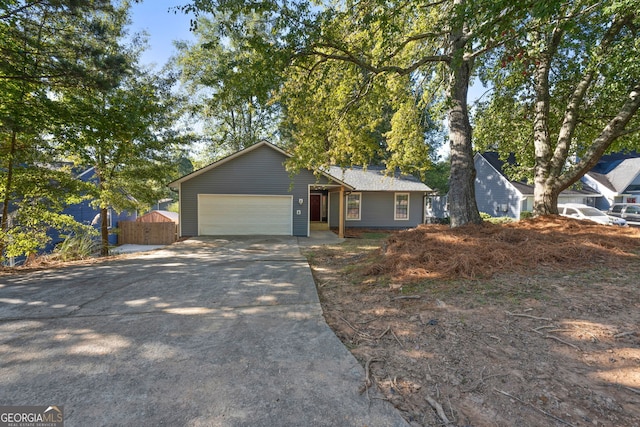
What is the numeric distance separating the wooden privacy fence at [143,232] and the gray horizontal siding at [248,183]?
5.49 meters

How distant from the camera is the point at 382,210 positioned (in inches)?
639

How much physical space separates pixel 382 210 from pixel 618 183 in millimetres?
19615

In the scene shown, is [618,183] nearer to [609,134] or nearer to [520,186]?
[520,186]

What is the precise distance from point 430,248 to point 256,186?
30.4 feet

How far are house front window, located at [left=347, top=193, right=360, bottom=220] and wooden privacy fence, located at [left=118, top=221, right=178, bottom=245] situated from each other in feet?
35.2

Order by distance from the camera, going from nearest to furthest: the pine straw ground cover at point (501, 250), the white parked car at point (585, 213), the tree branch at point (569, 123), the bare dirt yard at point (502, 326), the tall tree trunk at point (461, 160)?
the bare dirt yard at point (502, 326) → the pine straw ground cover at point (501, 250) → the tall tree trunk at point (461, 160) → the tree branch at point (569, 123) → the white parked car at point (585, 213)

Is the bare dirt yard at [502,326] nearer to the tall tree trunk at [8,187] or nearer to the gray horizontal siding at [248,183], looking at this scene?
the tall tree trunk at [8,187]

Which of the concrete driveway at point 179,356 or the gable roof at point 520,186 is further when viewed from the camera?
the gable roof at point 520,186

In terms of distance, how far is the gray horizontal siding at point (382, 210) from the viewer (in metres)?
16.1

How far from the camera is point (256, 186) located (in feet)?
41.2

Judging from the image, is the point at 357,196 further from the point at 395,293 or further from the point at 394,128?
the point at 395,293

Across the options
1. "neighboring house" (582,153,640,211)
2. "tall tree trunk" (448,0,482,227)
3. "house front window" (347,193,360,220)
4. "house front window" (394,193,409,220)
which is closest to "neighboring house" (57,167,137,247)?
"house front window" (347,193,360,220)

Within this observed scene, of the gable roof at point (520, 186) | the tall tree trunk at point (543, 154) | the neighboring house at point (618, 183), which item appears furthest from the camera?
the neighboring house at point (618, 183)

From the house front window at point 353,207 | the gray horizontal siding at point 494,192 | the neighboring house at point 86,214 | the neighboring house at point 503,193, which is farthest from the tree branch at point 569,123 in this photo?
the neighboring house at point 86,214
